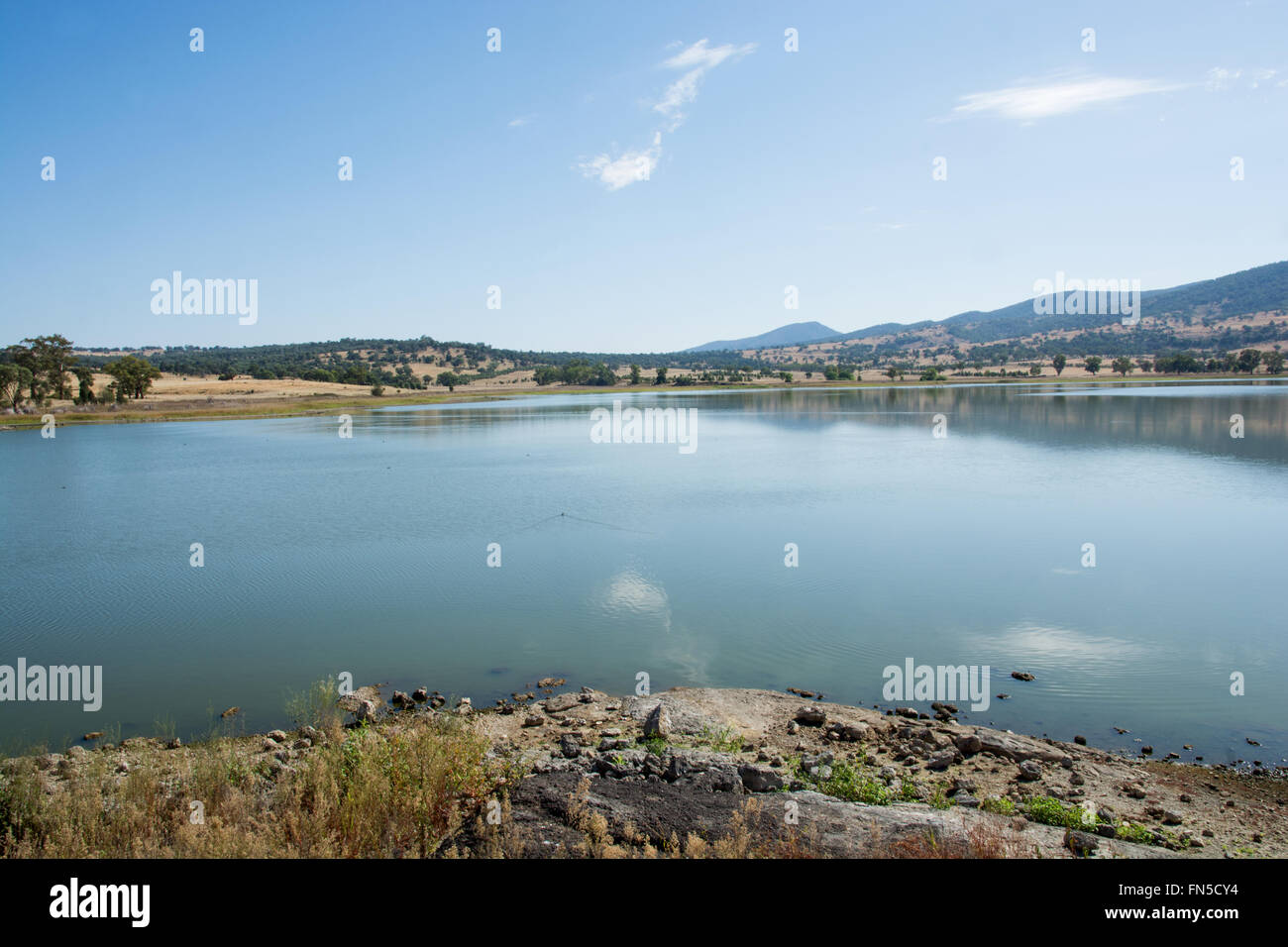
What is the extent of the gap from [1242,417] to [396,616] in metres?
50.7

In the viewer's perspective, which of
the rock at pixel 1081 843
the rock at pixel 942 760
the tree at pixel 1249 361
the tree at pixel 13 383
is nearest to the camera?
the rock at pixel 1081 843

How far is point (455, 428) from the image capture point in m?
54.5

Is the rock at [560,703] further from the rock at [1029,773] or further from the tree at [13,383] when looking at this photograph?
the tree at [13,383]

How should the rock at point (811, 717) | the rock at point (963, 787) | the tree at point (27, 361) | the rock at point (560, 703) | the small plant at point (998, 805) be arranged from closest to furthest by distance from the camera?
the small plant at point (998, 805)
the rock at point (963, 787)
the rock at point (811, 717)
the rock at point (560, 703)
the tree at point (27, 361)

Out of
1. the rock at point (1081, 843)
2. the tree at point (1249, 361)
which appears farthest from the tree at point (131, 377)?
the tree at point (1249, 361)

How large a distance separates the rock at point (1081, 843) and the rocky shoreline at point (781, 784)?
2 centimetres

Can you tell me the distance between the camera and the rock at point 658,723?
7773 millimetres

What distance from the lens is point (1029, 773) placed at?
6836mm

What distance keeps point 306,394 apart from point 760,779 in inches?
3657

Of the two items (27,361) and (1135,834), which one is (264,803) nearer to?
(1135,834)

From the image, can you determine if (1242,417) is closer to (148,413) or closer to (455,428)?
(455,428)

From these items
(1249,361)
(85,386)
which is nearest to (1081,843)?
(85,386)

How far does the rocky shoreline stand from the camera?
17.5 feet
